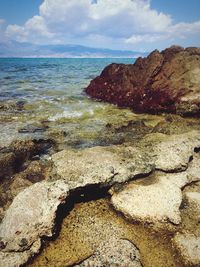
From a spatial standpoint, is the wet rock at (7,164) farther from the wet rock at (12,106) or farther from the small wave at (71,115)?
the wet rock at (12,106)

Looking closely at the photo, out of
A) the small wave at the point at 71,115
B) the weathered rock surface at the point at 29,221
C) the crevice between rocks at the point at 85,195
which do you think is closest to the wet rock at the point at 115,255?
the crevice between rocks at the point at 85,195

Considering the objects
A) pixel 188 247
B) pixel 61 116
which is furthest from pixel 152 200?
pixel 61 116

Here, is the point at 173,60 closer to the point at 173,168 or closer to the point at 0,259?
the point at 173,168

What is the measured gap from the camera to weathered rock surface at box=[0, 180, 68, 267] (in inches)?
166

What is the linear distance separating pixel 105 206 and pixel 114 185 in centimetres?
53

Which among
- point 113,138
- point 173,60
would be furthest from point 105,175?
point 173,60

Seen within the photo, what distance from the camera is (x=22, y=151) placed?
796 centimetres

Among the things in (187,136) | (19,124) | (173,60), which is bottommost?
(19,124)

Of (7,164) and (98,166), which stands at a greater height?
(98,166)

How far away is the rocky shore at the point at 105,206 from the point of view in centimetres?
424

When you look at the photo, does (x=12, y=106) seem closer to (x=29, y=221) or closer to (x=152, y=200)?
(x=29, y=221)

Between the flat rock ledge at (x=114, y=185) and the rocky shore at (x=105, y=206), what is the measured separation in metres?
0.02

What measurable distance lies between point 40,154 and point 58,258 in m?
4.25

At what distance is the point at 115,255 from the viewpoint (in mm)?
4148
